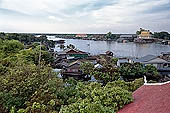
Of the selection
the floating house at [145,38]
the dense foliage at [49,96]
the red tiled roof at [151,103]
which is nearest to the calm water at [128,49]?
the floating house at [145,38]

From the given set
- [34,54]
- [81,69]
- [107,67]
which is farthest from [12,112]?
[34,54]

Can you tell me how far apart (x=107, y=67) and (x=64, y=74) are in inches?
201

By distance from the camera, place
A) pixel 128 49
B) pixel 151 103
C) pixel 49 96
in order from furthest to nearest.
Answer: pixel 128 49
pixel 49 96
pixel 151 103

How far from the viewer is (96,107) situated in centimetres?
579

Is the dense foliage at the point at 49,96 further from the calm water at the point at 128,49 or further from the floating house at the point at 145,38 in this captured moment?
the floating house at the point at 145,38

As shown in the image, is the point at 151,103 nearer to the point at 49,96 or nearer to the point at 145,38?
the point at 49,96

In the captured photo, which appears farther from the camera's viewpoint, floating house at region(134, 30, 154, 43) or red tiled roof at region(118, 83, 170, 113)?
floating house at region(134, 30, 154, 43)

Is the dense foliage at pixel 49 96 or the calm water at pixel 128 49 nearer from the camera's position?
the dense foliage at pixel 49 96

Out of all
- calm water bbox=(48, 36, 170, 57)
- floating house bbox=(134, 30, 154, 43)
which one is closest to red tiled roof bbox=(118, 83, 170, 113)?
calm water bbox=(48, 36, 170, 57)

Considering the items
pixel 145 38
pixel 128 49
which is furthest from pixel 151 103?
pixel 145 38

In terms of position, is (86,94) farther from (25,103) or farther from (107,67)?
(107,67)

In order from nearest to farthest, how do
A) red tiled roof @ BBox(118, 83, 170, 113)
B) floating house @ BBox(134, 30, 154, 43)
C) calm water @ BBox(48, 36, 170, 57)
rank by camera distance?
red tiled roof @ BBox(118, 83, 170, 113), calm water @ BBox(48, 36, 170, 57), floating house @ BBox(134, 30, 154, 43)

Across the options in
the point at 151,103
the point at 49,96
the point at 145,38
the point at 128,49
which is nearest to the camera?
the point at 151,103

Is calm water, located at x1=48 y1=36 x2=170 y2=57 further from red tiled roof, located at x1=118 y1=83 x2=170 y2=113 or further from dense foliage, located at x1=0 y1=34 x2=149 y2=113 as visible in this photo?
red tiled roof, located at x1=118 y1=83 x2=170 y2=113
